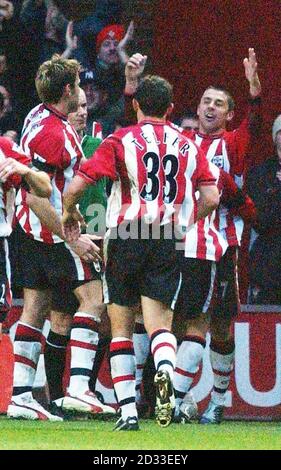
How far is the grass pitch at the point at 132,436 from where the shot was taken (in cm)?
743

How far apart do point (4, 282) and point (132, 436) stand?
3.53 ft

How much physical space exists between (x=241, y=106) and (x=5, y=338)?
3.20 m

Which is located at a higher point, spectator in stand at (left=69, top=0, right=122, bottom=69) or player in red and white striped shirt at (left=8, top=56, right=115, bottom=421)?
spectator in stand at (left=69, top=0, right=122, bottom=69)

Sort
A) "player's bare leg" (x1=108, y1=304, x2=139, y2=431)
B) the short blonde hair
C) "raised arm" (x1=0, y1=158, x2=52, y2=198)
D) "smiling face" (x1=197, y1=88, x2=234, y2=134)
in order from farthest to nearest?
1. "smiling face" (x1=197, y1=88, x2=234, y2=134)
2. the short blonde hair
3. "player's bare leg" (x1=108, y1=304, x2=139, y2=431)
4. "raised arm" (x1=0, y1=158, x2=52, y2=198)

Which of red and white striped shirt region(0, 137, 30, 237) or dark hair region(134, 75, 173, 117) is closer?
red and white striped shirt region(0, 137, 30, 237)

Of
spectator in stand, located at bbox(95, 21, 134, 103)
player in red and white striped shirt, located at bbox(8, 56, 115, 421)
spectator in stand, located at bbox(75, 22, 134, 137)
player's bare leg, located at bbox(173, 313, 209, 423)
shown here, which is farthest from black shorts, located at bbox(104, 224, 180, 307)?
spectator in stand, located at bbox(95, 21, 134, 103)

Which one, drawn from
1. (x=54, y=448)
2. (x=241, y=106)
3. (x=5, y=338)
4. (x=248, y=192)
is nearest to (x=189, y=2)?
(x=241, y=106)

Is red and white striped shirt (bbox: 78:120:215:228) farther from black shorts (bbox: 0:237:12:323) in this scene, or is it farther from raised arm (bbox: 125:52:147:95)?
raised arm (bbox: 125:52:147:95)

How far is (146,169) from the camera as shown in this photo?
326 inches

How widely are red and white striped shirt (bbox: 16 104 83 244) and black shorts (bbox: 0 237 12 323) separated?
78cm

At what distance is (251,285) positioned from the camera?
11.3 meters

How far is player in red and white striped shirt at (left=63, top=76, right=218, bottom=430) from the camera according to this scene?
27.0 feet
